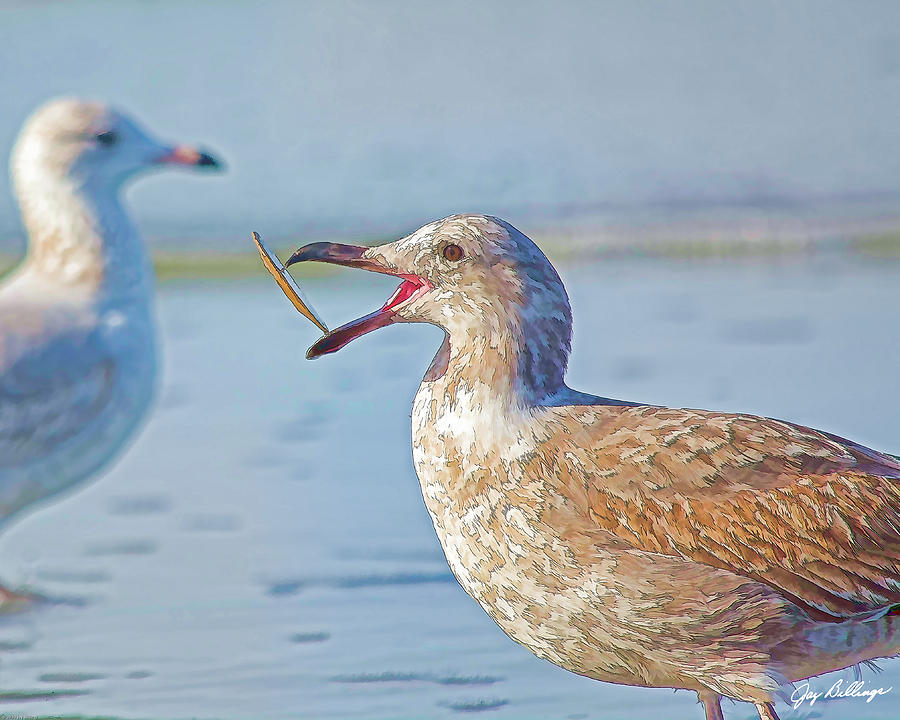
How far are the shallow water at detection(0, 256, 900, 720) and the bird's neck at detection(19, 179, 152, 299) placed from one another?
93cm

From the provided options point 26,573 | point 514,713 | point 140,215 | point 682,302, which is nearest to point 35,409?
point 26,573

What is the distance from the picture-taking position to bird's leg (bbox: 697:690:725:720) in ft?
13.8

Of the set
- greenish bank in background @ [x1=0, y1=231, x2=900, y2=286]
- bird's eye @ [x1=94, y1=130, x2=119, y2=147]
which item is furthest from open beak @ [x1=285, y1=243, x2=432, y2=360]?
greenish bank in background @ [x1=0, y1=231, x2=900, y2=286]

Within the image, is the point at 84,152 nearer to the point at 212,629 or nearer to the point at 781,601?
the point at 212,629

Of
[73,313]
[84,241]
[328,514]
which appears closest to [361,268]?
[328,514]

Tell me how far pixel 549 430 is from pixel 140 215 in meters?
10.1

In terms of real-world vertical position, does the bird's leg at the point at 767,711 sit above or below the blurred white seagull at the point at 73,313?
below

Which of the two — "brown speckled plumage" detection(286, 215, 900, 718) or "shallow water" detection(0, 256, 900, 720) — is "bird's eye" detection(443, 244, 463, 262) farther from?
"shallow water" detection(0, 256, 900, 720)

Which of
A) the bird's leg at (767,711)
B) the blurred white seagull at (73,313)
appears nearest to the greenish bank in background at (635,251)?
the blurred white seagull at (73,313)

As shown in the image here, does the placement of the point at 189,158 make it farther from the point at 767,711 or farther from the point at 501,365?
the point at 767,711

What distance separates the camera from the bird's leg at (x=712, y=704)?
13.8ft

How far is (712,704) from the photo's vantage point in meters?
4.24

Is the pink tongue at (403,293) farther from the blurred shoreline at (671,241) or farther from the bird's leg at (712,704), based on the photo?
the blurred shoreline at (671,241)

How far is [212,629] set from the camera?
5621 mm
